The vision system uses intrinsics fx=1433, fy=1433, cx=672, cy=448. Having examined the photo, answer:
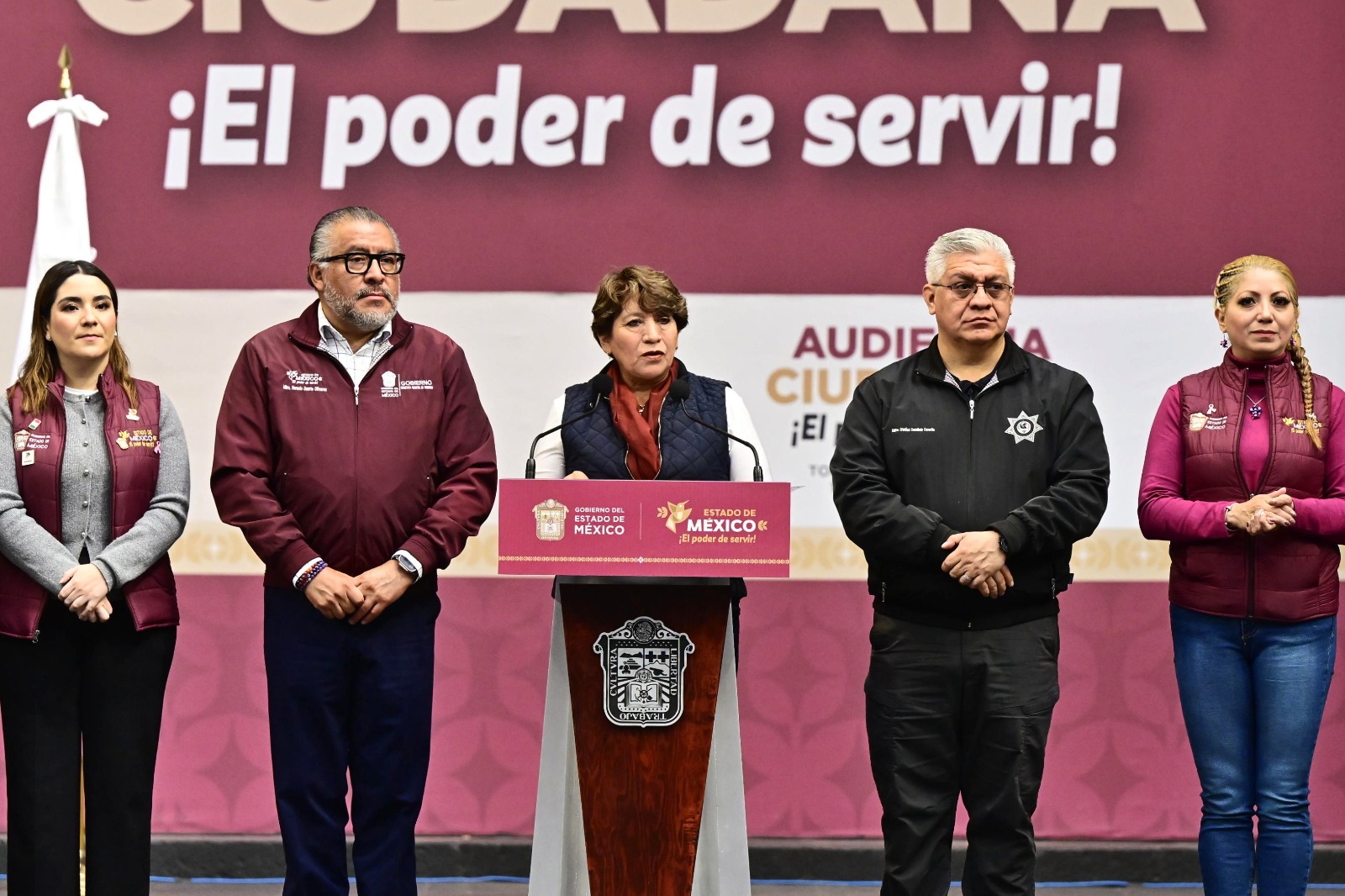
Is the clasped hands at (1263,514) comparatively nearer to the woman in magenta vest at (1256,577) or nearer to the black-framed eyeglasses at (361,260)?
the woman in magenta vest at (1256,577)

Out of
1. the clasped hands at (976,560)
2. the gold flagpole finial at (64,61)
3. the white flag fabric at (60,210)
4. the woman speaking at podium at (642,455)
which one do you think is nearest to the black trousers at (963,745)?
the clasped hands at (976,560)

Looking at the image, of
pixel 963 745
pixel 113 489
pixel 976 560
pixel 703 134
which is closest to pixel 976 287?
pixel 976 560

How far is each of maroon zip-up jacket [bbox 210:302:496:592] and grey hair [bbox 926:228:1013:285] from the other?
1113 mm

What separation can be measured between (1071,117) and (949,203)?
437 mm

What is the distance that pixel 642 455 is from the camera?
10.1 feet

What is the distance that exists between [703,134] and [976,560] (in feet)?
6.17

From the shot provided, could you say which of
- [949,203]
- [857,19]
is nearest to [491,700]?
[949,203]

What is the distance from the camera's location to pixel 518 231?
169 inches

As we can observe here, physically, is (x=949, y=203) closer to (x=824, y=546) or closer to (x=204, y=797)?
(x=824, y=546)

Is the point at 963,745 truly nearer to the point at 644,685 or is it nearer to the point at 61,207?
the point at 644,685

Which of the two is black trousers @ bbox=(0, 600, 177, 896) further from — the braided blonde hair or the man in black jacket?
the braided blonde hair

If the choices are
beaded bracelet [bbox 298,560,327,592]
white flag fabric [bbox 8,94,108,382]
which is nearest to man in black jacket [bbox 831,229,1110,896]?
beaded bracelet [bbox 298,560,327,592]

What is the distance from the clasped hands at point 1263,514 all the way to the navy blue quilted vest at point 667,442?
3.74 ft

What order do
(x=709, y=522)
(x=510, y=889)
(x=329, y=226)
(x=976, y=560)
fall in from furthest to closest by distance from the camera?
(x=510, y=889)
(x=329, y=226)
(x=976, y=560)
(x=709, y=522)
